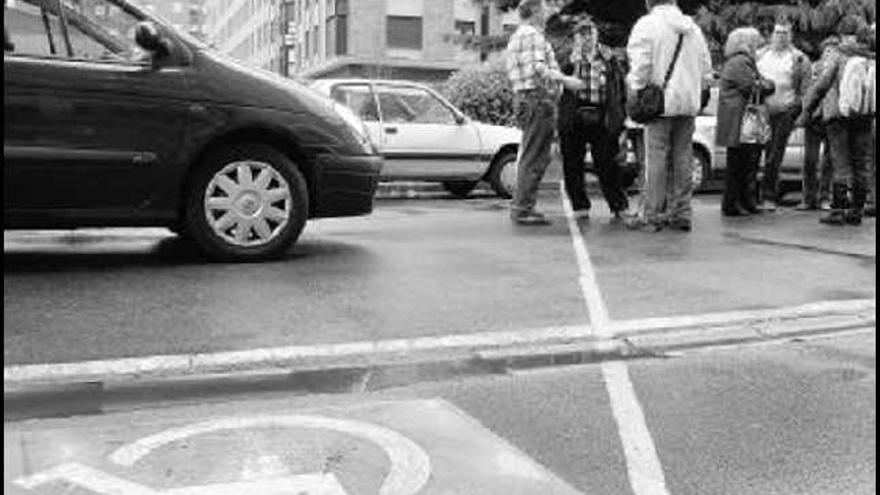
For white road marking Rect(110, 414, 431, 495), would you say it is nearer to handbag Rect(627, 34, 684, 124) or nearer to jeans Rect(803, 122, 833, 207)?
handbag Rect(627, 34, 684, 124)

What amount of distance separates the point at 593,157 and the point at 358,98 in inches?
211

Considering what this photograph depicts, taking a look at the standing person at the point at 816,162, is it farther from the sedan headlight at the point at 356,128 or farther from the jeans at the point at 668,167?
the sedan headlight at the point at 356,128

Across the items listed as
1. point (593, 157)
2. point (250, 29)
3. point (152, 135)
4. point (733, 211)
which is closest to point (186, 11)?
point (250, 29)

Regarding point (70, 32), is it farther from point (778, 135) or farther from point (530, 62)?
point (778, 135)

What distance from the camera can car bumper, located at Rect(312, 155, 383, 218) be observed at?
7.88 m

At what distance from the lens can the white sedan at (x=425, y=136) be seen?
14.9 meters

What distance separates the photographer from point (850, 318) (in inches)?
243

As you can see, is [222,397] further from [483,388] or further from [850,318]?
[850,318]

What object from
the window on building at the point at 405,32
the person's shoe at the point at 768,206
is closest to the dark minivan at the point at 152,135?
the person's shoe at the point at 768,206

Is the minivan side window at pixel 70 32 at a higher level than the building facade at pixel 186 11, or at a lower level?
lower

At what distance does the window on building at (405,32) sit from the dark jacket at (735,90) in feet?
135

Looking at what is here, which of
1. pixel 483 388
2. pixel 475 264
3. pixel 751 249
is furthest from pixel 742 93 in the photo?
pixel 483 388

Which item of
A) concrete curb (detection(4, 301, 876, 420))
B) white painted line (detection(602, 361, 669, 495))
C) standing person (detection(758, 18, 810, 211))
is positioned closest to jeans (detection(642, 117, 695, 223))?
standing person (detection(758, 18, 810, 211))

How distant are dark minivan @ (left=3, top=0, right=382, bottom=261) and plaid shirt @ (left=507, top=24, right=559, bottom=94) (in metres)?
2.10
